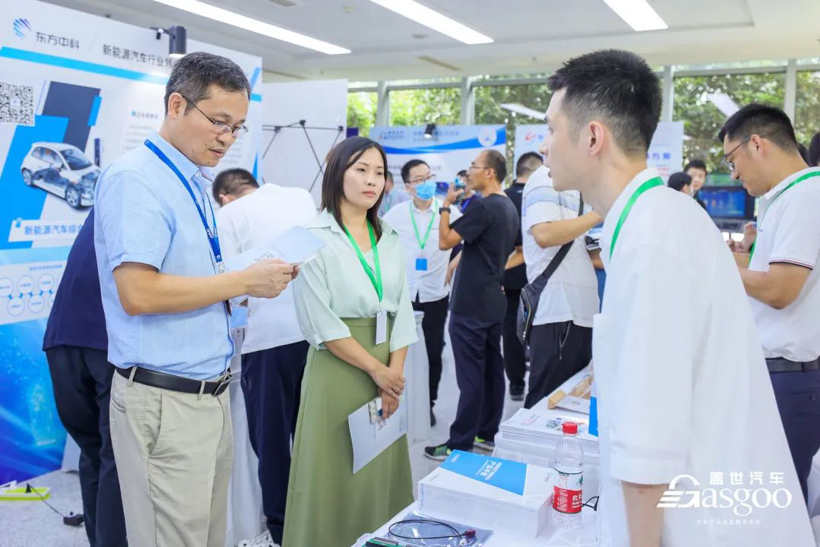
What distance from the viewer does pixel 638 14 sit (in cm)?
670

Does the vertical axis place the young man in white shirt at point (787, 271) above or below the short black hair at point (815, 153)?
below

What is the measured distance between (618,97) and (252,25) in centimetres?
742

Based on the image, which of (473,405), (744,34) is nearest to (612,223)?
(473,405)

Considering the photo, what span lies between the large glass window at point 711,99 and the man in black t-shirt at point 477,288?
252 inches

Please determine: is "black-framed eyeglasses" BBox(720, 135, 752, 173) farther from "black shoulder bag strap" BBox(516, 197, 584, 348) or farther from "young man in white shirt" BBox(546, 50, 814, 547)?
"young man in white shirt" BBox(546, 50, 814, 547)

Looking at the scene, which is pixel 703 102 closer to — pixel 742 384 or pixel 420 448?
pixel 420 448

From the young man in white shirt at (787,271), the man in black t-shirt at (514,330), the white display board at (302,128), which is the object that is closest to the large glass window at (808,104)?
the man in black t-shirt at (514,330)

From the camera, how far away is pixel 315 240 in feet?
5.57

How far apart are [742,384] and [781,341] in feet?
4.01

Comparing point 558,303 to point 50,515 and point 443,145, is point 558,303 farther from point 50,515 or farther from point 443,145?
point 443,145

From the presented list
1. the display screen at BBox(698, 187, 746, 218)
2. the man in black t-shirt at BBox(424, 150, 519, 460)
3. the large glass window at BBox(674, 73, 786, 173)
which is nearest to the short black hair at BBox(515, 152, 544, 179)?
the man in black t-shirt at BBox(424, 150, 519, 460)

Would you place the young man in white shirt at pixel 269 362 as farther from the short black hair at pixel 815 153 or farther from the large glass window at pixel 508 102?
the large glass window at pixel 508 102

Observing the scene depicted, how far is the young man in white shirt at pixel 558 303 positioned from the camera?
9.22 ft

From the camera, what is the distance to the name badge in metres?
2.18
